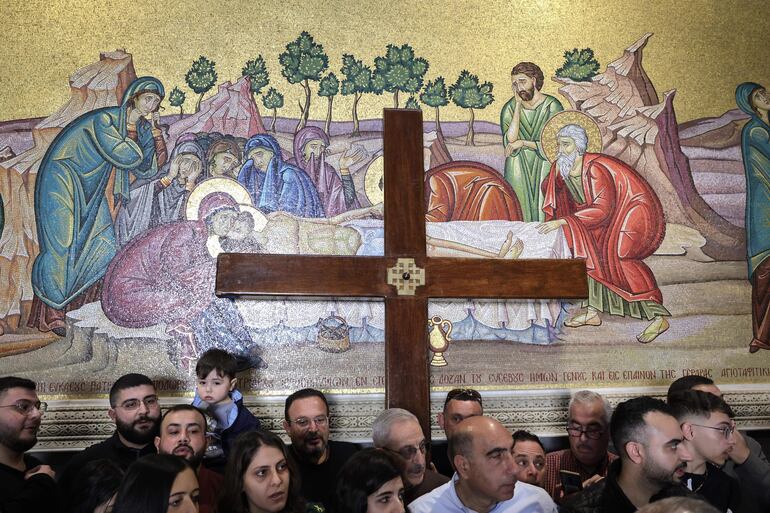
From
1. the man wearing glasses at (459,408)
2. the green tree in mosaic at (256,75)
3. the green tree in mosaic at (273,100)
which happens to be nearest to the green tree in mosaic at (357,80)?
the green tree in mosaic at (273,100)

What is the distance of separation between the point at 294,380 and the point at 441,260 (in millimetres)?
1366

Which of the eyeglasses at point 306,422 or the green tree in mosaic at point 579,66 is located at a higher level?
the green tree in mosaic at point 579,66

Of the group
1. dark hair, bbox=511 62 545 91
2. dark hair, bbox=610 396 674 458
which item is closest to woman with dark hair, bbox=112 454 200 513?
dark hair, bbox=610 396 674 458

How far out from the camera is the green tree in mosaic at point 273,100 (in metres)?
5.78

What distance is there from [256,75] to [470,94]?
1688 millimetres

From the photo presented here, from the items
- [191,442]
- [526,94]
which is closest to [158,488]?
[191,442]

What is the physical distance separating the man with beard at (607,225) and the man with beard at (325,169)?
1511 millimetres

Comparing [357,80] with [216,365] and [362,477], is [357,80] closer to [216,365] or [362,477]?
[216,365]

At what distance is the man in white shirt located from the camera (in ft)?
11.9

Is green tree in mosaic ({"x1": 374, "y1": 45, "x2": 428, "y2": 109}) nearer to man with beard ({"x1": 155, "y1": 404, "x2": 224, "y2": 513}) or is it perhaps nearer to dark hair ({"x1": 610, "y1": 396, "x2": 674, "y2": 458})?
man with beard ({"x1": 155, "y1": 404, "x2": 224, "y2": 513})

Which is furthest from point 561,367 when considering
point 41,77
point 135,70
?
point 41,77

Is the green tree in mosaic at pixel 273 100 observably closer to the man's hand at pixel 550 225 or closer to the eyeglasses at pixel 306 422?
the man's hand at pixel 550 225

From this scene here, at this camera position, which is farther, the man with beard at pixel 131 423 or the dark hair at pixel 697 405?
the man with beard at pixel 131 423

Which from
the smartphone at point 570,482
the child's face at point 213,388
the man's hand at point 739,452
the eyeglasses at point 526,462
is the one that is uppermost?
the child's face at point 213,388
